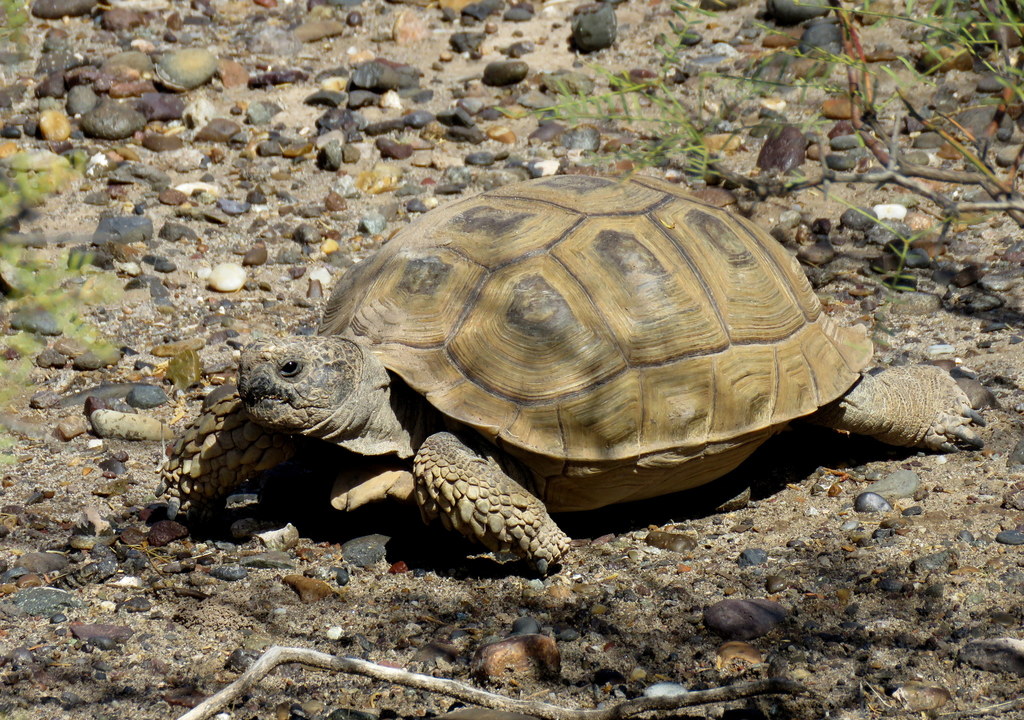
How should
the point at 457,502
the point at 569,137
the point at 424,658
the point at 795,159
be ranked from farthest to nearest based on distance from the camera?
the point at 569,137, the point at 795,159, the point at 457,502, the point at 424,658

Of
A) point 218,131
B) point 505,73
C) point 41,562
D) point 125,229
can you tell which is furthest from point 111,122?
point 41,562

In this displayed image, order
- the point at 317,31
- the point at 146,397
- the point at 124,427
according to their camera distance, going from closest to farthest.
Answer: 1. the point at 124,427
2. the point at 146,397
3. the point at 317,31

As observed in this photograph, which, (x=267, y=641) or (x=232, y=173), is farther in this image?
(x=232, y=173)

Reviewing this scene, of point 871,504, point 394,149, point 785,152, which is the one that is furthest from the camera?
point 394,149

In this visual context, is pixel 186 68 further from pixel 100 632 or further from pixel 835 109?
pixel 100 632

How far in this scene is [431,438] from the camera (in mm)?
3469

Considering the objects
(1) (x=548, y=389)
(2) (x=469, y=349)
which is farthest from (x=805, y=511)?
(2) (x=469, y=349)

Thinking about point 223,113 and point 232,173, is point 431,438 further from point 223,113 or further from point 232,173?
point 223,113

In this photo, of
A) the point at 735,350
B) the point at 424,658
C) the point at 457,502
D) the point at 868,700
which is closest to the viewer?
the point at 868,700

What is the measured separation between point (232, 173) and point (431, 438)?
352 cm

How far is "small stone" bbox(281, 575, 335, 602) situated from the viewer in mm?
3316

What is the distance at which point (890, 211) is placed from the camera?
5727mm

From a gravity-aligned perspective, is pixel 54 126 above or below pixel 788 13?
below

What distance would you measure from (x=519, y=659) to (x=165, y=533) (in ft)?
4.72
